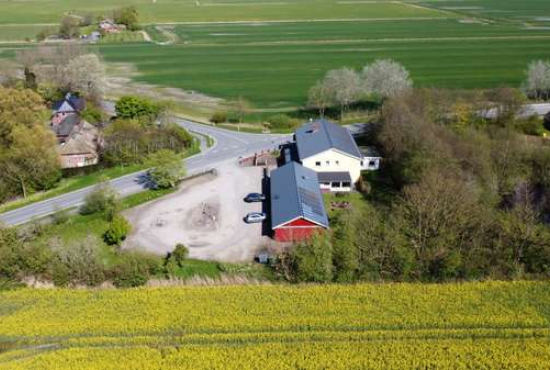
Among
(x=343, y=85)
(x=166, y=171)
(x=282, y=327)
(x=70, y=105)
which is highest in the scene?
(x=343, y=85)

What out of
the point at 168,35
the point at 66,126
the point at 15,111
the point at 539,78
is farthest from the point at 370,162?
the point at 168,35

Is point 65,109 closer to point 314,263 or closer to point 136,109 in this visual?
point 136,109

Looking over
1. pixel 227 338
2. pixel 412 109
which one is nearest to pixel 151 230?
pixel 227 338

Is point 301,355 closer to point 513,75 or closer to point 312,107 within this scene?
point 312,107

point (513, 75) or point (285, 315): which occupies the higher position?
point (513, 75)

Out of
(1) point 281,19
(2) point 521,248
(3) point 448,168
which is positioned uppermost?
(1) point 281,19

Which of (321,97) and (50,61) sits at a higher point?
(50,61)
